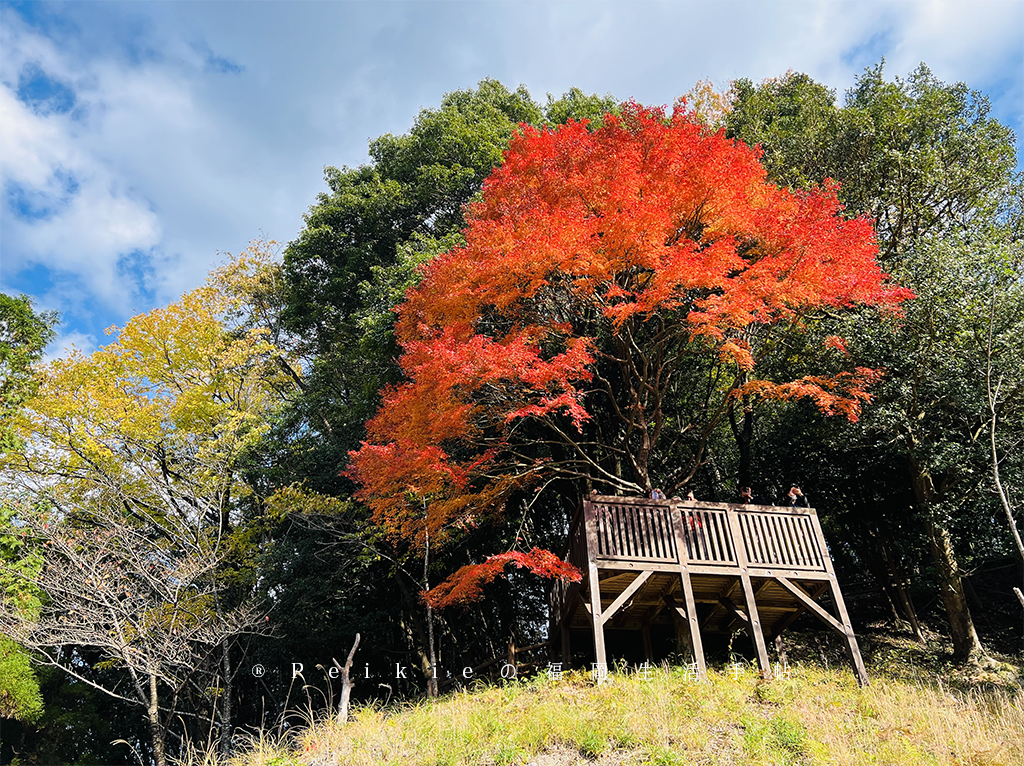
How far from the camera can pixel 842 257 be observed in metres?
10.5

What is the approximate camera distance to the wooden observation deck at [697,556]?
9.34 meters

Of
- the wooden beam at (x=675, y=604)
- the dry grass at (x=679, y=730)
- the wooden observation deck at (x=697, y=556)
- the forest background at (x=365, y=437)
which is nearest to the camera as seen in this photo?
the dry grass at (x=679, y=730)

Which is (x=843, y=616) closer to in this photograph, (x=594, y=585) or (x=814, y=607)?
(x=814, y=607)

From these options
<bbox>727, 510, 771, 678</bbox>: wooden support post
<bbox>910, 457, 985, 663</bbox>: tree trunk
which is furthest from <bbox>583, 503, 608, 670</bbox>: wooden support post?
<bbox>910, 457, 985, 663</bbox>: tree trunk

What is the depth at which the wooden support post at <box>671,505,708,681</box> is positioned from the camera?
8.84 meters

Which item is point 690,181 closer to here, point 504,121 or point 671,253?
point 671,253

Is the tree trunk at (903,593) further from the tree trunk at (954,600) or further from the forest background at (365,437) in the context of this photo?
the tree trunk at (954,600)

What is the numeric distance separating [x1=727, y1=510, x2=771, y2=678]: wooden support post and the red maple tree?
1.78 meters

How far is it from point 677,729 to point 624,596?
9.10 ft

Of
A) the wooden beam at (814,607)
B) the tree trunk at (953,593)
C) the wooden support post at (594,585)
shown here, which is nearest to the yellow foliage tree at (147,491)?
the wooden support post at (594,585)

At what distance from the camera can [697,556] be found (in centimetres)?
968

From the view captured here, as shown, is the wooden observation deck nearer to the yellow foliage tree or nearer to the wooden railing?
the wooden railing

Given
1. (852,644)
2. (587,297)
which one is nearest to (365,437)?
(587,297)

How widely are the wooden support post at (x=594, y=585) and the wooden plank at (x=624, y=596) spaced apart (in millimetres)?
98
